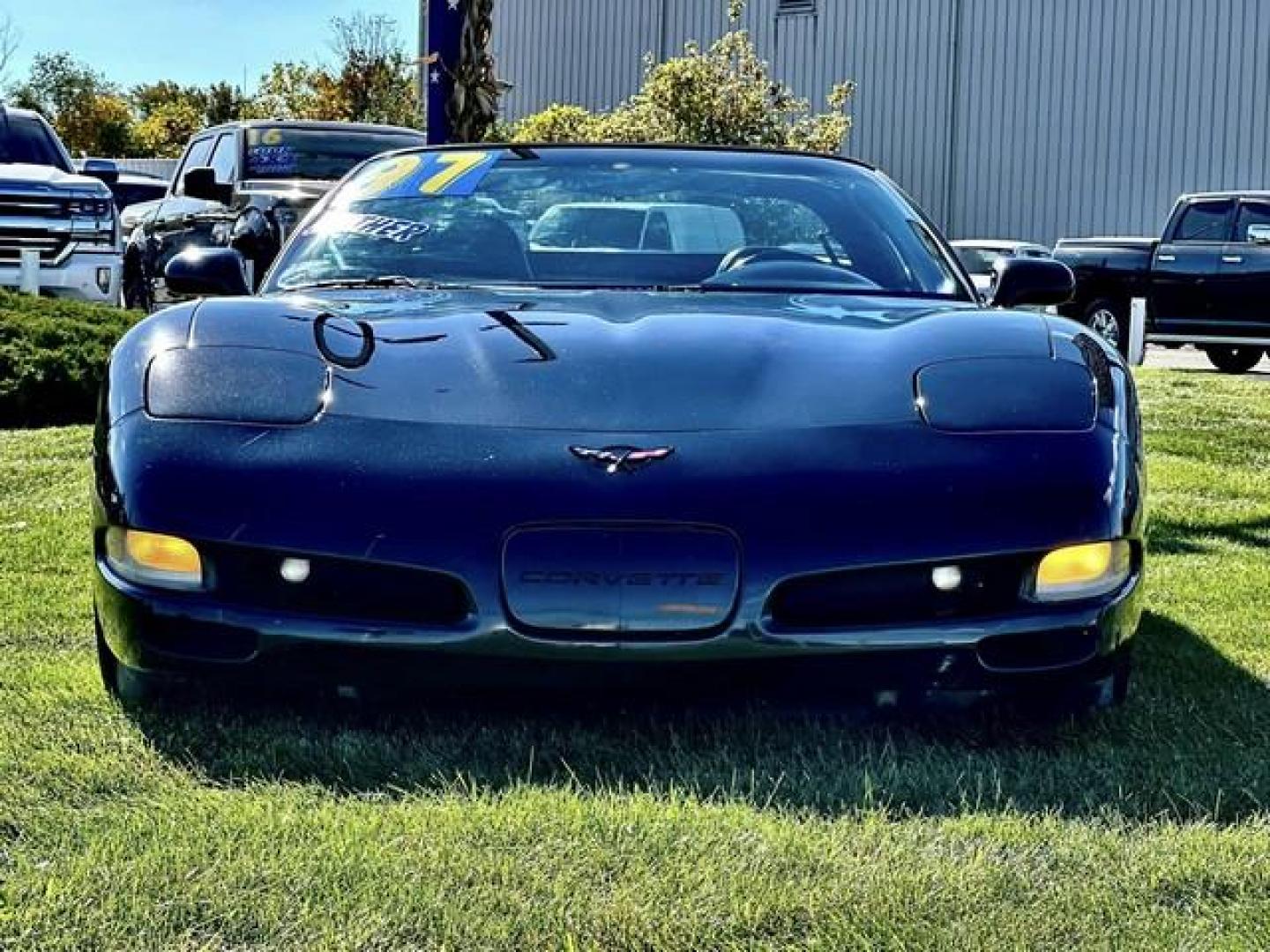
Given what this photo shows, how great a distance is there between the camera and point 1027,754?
2.80m

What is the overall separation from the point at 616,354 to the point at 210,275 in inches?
54.2

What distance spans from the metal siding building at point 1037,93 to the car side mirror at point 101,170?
17.0 metres

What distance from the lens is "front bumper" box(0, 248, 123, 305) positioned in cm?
1149

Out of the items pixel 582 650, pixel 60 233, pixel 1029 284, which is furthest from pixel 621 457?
pixel 60 233

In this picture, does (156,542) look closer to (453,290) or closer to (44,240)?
(453,290)

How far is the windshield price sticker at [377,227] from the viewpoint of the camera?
3.87m

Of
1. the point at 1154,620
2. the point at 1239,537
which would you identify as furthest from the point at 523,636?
the point at 1239,537

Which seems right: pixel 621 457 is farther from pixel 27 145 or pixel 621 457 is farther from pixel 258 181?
pixel 27 145

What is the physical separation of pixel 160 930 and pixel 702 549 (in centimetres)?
98

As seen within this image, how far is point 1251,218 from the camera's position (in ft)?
51.5

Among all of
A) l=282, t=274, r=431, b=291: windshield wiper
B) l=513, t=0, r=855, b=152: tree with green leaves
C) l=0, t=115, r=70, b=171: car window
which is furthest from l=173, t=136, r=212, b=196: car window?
l=282, t=274, r=431, b=291: windshield wiper

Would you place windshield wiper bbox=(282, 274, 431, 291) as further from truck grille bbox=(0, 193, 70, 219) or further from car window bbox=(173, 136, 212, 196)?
car window bbox=(173, 136, 212, 196)

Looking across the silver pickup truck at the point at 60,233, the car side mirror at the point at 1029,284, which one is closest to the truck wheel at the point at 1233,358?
the silver pickup truck at the point at 60,233

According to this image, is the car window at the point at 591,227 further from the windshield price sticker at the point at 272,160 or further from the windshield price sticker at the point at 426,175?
the windshield price sticker at the point at 272,160
